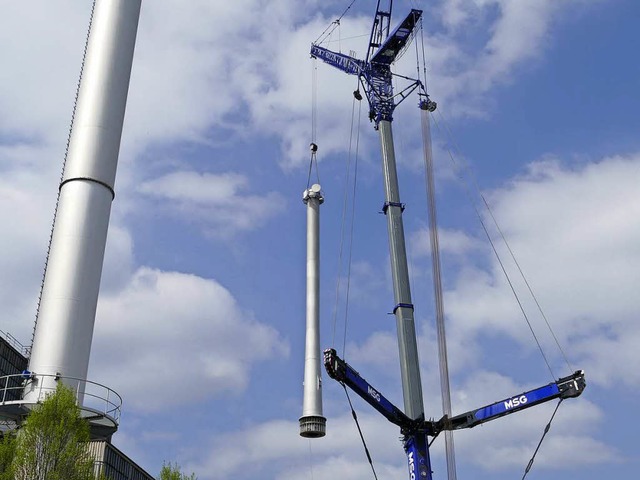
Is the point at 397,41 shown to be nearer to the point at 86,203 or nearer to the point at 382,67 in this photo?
the point at 382,67

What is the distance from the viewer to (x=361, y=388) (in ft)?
141

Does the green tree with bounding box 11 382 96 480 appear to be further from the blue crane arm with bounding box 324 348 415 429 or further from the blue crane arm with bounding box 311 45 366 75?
the blue crane arm with bounding box 311 45 366 75

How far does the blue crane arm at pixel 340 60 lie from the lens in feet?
195

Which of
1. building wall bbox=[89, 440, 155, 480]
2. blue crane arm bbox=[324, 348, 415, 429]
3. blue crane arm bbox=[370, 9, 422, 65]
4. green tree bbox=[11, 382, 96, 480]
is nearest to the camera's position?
green tree bbox=[11, 382, 96, 480]

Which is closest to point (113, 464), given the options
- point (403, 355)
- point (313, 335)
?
point (313, 335)

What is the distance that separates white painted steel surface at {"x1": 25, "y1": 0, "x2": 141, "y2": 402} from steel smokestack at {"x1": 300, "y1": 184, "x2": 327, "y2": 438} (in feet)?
83.8

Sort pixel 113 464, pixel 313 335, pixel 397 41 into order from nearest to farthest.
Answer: pixel 397 41 → pixel 313 335 → pixel 113 464

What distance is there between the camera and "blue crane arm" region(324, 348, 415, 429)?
136 ft

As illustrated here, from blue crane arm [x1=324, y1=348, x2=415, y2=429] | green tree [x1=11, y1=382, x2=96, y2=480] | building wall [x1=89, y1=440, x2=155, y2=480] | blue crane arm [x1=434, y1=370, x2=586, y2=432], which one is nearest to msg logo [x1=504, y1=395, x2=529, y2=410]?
blue crane arm [x1=434, y1=370, x2=586, y2=432]

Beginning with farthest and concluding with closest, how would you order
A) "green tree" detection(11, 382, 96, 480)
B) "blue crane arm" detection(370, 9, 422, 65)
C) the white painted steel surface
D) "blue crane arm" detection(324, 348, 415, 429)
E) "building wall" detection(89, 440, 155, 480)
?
"building wall" detection(89, 440, 155, 480), "blue crane arm" detection(370, 9, 422, 65), "blue crane arm" detection(324, 348, 415, 429), the white painted steel surface, "green tree" detection(11, 382, 96, 480)

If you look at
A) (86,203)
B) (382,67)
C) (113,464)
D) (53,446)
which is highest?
(382,67)

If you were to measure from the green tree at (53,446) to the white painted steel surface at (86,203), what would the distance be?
8.90ft

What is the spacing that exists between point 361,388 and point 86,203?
17.7 metres

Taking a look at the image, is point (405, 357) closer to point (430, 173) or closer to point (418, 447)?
point (418, 447)
